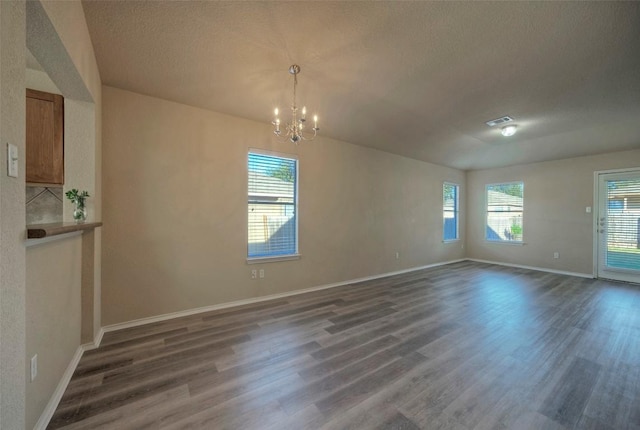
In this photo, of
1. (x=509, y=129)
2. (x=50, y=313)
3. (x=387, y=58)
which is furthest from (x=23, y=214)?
(x=509, y=129)

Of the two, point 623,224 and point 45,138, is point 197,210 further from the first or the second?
point 623,224

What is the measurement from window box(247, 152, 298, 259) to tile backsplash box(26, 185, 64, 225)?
2001 millimetres

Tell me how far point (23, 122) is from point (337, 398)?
233cm

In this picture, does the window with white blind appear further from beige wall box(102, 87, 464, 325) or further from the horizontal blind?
beige wall box(102, 87, 464, 325)

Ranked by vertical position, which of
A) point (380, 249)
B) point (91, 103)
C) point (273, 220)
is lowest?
point (380, 249)

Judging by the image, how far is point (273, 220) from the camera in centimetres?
395

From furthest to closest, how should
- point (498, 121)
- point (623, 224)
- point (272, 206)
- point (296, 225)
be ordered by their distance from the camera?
point (623, 224), point (296, 225), point (272, 206), point (498, 121)

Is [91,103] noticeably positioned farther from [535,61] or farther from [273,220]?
[535,61]

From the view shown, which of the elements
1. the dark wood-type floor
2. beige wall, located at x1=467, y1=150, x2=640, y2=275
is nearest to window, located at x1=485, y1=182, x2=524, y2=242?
beige wall, located at x1=467, y1=150, x2=640, y2=275

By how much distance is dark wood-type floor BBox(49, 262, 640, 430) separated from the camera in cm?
160

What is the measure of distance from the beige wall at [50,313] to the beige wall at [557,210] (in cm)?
822

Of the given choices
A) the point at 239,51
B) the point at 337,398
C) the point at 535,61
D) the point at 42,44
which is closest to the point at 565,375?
the point at 337,398

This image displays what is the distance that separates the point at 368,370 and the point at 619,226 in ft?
20.9

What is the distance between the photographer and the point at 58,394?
1732 mm
